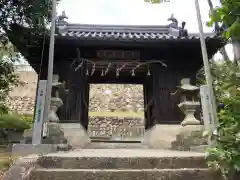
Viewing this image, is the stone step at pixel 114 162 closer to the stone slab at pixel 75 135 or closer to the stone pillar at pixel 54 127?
the stone pillar at pixel 54 127

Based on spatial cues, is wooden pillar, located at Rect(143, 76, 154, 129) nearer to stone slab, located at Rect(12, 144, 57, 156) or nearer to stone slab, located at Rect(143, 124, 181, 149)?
stone slab, located at Rect(143, 124, 181, 149)

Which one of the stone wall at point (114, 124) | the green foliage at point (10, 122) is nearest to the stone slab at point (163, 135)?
the green foliage at point (10, 122)

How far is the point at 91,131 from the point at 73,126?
9.51m

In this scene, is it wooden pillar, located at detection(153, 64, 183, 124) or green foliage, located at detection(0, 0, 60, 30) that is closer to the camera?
green foliage, located at detection(0, 0, 60, 30)

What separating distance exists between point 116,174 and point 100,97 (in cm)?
2211

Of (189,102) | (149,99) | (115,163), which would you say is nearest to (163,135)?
(189,102)

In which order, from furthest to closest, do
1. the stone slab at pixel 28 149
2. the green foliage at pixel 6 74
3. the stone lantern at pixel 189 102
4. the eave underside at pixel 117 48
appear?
1. the eave underside at pixel 117 48
2. the green foliage at pixel 6 74
3. the stone lantern at pixel 189 102
4. the stone slab at pixel 28 149

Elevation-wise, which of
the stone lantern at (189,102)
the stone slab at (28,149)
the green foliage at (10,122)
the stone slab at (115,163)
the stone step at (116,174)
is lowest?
the stone step at (116,174)

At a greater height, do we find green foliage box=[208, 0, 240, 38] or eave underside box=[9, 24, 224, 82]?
eave underside box=[9, 24, 224, 82]

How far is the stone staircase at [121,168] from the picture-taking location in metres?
2.96

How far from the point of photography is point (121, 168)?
3.19 meters

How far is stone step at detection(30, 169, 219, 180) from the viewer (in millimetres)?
2941

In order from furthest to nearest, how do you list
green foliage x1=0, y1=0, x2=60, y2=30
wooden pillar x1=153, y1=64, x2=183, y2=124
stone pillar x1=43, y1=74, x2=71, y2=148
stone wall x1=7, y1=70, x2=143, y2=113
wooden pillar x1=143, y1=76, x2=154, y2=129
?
stone wall x1=7, y1=70, x2=143, y2=113
wooden pillar x1=143, y1=76, x2=154, y2=129
wooden pillar x1=153, y1=64, x2=183, y2=124
green foliage x1=0, y1=0, x2=60, y2=30
stone pillar x1=43, y1=74, x2=71, y2=148

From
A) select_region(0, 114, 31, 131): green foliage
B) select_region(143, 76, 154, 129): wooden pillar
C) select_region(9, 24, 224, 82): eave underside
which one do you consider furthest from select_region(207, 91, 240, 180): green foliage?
select_region(0, 114, 31, 131): green foliage
